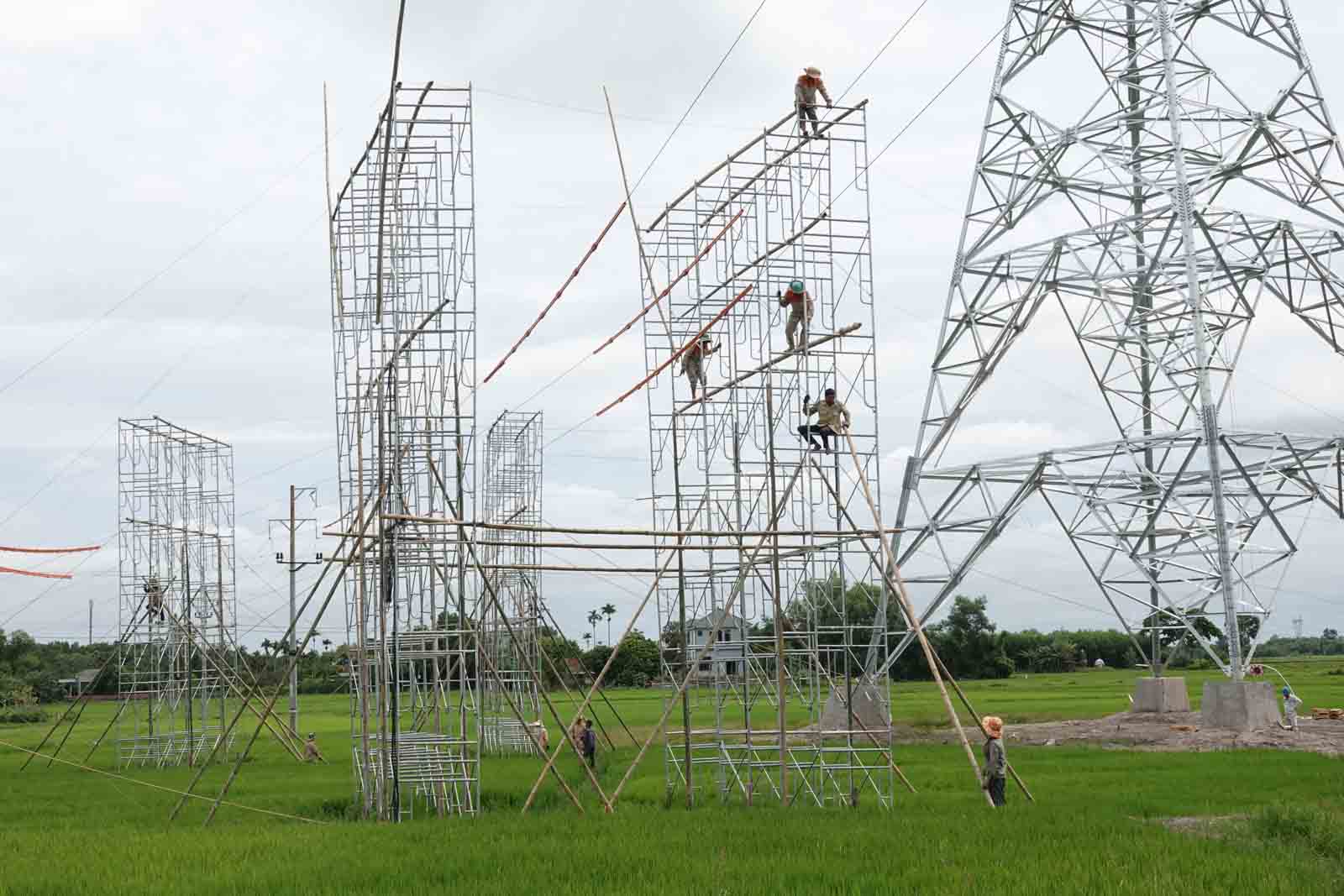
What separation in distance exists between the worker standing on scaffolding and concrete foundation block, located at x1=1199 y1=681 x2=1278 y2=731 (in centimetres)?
1492

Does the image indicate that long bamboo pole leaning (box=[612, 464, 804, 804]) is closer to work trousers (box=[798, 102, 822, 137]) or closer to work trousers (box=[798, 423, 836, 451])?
work trousers (box=[798, 423, 836, 451])

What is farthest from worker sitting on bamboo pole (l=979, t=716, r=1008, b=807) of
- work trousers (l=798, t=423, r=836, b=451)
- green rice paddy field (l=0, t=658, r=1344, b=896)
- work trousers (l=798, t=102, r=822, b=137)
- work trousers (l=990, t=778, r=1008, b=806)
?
work trousers (l=798, t=102, r=822, b=137)

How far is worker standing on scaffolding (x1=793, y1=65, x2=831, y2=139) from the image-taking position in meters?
24.3

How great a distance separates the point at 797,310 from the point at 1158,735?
1520 centimetres

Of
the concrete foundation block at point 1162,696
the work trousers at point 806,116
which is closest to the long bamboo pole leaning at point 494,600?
the work trousers at point 806,116

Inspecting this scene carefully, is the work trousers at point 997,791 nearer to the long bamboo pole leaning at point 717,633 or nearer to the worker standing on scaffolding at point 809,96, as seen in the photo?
the long bamboo pole leaning at point 717,633

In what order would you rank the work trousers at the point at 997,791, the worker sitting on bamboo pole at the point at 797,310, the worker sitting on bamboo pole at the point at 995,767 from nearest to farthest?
1. the worker sitting on bamboo pole at the point at 995,767
2. the work trousers at the point at 997,791
3. the worker sitting on bamboo pole at the point at 797,310

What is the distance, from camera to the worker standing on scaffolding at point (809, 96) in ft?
79.8

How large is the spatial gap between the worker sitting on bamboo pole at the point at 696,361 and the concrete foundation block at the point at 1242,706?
13.4m

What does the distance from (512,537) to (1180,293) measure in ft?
69.9

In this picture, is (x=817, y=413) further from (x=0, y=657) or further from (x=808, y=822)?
(x=0, y=657)

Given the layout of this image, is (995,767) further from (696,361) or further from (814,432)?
(696,361)

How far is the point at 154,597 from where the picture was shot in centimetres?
3678

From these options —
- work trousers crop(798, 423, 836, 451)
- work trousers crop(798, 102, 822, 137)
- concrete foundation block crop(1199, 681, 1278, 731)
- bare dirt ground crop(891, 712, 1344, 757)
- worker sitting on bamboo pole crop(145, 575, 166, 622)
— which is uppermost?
work trousers crop(798, 102, 822, 137)
